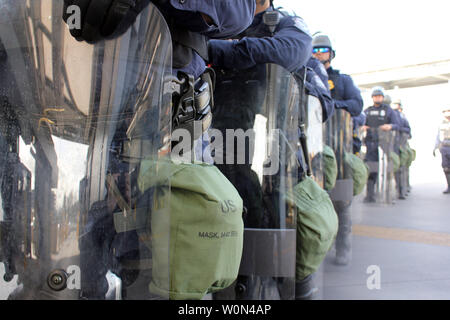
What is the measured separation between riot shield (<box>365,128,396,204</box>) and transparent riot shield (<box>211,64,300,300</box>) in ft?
13.6

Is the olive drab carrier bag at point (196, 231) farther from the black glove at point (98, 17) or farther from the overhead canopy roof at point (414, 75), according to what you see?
the overhead canopy roof at point (414, 75)

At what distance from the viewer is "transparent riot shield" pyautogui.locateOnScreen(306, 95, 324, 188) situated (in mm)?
2273

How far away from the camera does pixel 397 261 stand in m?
3.02

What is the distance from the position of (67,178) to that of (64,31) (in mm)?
265

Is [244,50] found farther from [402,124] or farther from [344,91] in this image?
[402,124]

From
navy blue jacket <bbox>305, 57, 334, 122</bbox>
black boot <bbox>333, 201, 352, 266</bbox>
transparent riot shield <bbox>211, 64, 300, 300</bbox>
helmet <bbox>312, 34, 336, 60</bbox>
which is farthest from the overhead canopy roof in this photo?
transparent riot shield <bbox>211, 64, 300, 300</bbox>

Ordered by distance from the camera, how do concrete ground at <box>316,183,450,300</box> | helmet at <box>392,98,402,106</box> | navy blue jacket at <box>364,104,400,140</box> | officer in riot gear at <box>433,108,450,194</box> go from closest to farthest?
concrete ground at <box>316,183,450,300</box> → officer in riot gear at <box>433,108,450,194</box> → navy blue jacket at <box>364,104,400,140</box> → helmet at <box>392,98,402,106</box>

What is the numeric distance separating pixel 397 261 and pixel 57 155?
275cm

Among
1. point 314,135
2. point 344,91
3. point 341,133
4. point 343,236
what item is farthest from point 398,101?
point 314,135

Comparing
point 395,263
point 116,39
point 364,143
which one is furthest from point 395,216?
point 116,39

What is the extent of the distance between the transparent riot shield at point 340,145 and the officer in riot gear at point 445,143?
0.78 m

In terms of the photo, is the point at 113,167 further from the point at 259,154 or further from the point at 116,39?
the point at 259,154

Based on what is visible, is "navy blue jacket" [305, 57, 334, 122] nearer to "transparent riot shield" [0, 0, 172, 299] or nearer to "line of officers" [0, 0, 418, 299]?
"line of officers" [0, 0, 418, 299]

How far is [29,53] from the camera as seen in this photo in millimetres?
801
